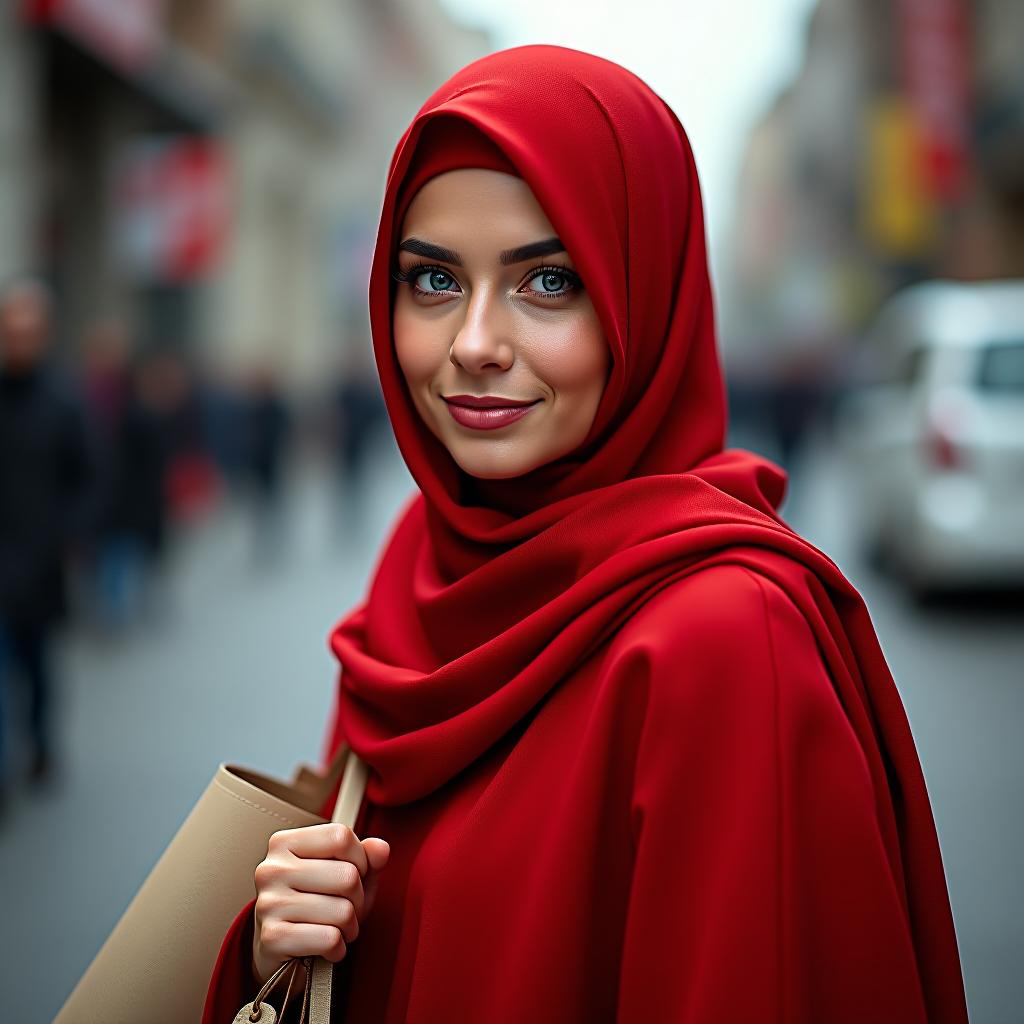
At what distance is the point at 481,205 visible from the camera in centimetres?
149

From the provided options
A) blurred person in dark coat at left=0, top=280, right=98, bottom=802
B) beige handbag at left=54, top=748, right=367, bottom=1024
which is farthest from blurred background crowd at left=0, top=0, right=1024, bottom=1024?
beige handbag at left=54, top=748, right=367, bottom=1024

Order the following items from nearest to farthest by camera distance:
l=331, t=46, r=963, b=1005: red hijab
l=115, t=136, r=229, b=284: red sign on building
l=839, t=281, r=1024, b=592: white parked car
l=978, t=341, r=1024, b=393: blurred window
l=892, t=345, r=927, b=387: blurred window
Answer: l=331, t=46, r=963, b=1005: red hijab → l=839, t=281, r=1024, b=592: white parked car → l=978, t=341, r=1024, b=393: blurred window → l=892, t=345, r=927, b=387: blurred window → l=115, t=136, r=229, b=284: red sign on building

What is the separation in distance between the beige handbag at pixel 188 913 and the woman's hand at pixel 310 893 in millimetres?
131

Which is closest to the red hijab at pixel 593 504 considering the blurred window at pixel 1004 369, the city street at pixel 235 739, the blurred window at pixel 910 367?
the city street at pixel 235 739

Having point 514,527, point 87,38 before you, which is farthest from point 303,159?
point 514,527

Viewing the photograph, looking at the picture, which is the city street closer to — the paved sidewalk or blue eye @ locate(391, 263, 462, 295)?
the paved sidewalk

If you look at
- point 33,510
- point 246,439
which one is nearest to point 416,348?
point 33,510

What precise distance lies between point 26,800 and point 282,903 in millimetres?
4533

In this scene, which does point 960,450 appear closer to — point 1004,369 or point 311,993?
point 1004,369

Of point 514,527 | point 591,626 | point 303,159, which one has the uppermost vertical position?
point 303,159

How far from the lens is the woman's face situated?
1481mm

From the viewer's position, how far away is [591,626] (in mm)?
1394

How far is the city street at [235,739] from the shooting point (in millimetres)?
4121

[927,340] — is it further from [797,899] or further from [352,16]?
[352,16]
